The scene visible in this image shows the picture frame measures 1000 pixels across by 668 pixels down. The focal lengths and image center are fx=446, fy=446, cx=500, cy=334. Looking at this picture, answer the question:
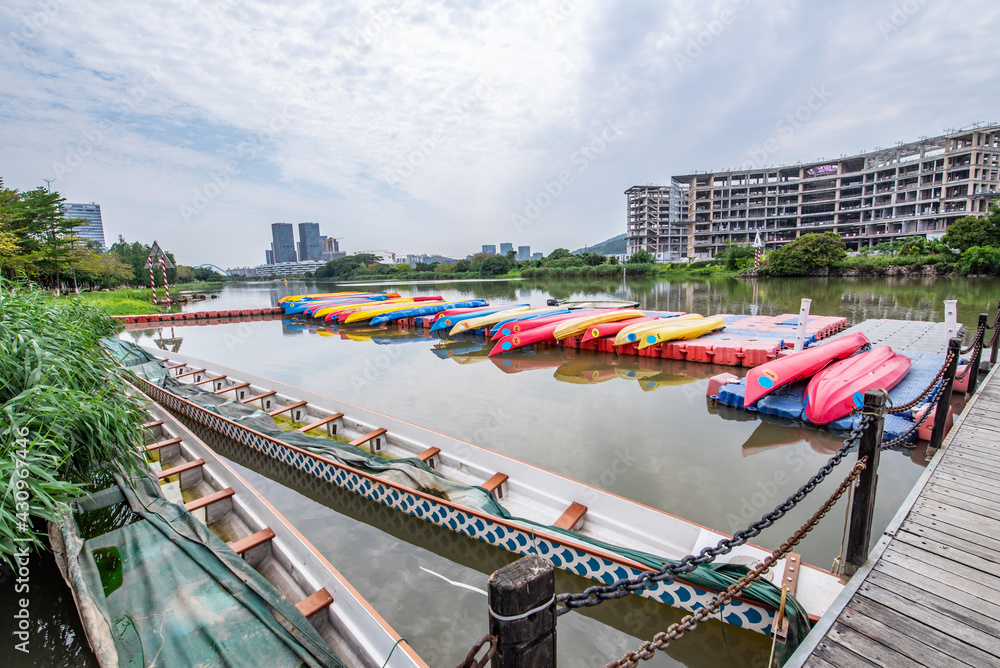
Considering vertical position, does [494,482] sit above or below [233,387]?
below

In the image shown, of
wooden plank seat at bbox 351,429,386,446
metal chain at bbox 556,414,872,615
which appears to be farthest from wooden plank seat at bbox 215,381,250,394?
metal chain at bbox 556,414,872,615

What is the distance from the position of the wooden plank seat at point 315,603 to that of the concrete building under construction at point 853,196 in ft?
224

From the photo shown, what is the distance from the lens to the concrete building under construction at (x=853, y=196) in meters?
49.3

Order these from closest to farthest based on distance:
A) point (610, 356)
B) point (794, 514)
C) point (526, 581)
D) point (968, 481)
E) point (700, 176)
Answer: point (526, 581) < point (968, 481) < point (794, 514) < point (610, 356) < point (700, 176)

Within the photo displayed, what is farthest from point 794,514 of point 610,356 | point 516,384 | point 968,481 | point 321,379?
point 321,379

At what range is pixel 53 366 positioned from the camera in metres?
3.58

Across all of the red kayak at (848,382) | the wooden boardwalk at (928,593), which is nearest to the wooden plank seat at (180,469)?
the wooden boardwalk at (928,593)

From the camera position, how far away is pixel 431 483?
4938 millimetres

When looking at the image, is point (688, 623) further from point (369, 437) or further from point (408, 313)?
point (408, 313)

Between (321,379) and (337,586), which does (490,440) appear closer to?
(337,586)

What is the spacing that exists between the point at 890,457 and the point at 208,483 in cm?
881

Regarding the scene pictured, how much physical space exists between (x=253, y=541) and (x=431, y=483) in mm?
1760

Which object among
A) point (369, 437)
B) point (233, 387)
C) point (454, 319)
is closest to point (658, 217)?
point (454, 319)

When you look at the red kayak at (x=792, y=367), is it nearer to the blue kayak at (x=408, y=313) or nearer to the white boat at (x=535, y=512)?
the white boat at (x=535, y=512)
